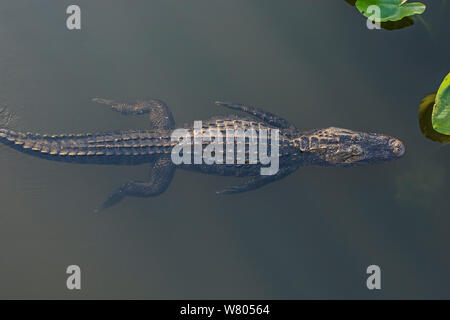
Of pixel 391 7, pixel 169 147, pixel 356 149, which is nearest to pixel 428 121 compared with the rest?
pixel 356 149

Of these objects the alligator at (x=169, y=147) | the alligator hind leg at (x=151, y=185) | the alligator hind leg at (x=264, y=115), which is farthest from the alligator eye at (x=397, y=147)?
the alligator hind leg at (x=151, y=185)

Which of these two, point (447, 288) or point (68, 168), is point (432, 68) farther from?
point (68, 168)

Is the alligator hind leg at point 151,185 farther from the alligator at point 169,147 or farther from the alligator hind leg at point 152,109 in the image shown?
the alligator hind leg at point 152,109

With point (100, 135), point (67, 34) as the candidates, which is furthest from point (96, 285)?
point (67, 34)

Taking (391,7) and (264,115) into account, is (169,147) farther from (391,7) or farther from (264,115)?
(391,7)

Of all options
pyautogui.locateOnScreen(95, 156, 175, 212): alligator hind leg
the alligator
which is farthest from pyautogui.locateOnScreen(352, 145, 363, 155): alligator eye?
pyautogui.locateOnScreen(95, 156, 175, 212): alligator hind leg
